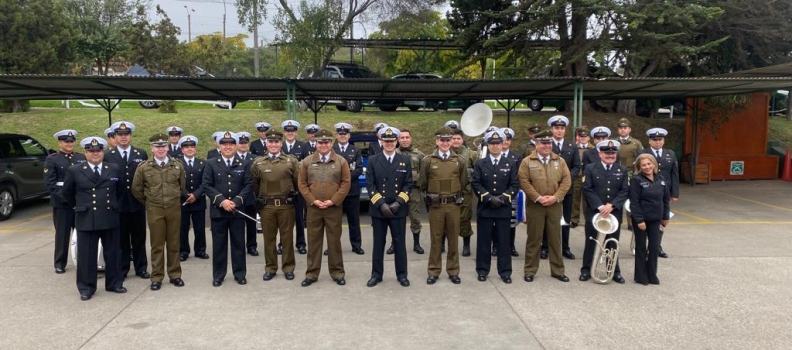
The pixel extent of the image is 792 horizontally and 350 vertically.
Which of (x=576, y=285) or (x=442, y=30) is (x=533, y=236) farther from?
(x=442, y=30)

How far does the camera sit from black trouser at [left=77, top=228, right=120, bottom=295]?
18.2 ft

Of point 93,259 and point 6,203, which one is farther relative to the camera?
point 6,203

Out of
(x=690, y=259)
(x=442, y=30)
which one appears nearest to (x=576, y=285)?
(x=690, y=259)

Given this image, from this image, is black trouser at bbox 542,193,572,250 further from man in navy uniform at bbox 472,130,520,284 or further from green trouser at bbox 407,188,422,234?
green trouser at bbox 407,188,422,234

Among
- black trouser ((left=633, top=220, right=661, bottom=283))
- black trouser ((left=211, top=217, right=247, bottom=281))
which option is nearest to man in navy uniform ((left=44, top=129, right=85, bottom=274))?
black trouser ((left=211, top=217, right=247, bottom=281))

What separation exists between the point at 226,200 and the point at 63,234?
232cm

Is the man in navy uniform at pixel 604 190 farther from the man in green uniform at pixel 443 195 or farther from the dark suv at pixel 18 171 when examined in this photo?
the dark suv at pixel 18 171

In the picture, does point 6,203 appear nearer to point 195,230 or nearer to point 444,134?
point 195,230

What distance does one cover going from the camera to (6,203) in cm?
1009

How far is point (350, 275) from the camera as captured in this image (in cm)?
643

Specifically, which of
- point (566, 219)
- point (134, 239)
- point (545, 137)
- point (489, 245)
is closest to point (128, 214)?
point (134, 239)

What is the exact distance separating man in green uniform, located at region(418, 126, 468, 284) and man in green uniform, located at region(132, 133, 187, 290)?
2760mm

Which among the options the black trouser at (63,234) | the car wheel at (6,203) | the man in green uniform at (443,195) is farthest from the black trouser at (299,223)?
the car wheel at (6,203)

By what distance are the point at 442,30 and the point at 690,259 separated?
93.1ft
